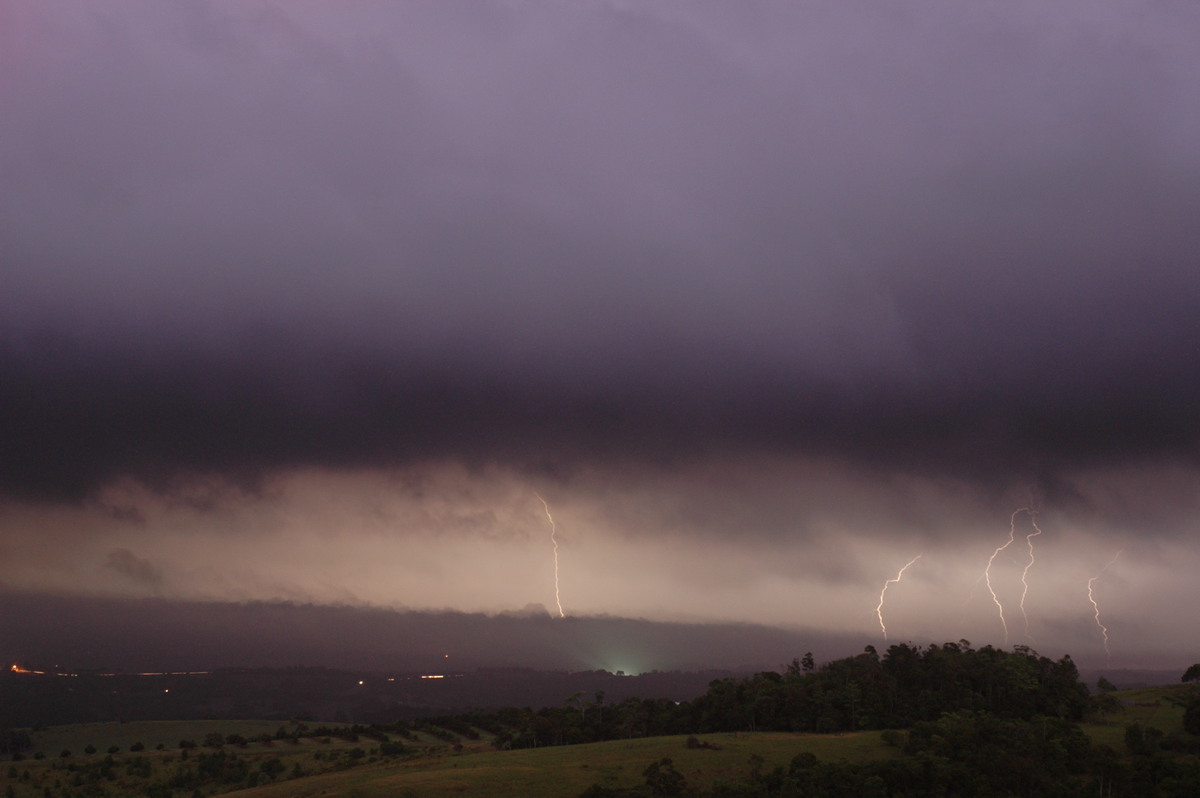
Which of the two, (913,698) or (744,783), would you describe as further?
(913,698)

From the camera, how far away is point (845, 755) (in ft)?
299

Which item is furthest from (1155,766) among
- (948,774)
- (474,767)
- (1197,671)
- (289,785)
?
(289,785)

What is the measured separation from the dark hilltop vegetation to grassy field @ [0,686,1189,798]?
378 millimetres

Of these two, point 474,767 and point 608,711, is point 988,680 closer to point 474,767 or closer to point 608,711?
point 608,711

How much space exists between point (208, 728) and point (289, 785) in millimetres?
101908

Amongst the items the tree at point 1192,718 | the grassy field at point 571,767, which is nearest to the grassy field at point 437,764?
the grassy field at point 571,767

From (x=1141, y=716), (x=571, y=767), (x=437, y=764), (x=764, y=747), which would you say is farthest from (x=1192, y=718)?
(x=437, y=764)

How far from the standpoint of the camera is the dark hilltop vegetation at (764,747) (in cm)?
7656

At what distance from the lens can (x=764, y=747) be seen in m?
95.0

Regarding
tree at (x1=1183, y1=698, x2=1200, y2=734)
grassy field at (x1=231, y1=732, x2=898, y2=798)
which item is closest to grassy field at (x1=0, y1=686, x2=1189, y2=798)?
grassy field at (x1=231, y1=732, x2=898, y2=798)

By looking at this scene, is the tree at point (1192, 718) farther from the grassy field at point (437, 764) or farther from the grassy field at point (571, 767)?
the grassy field at point (571, 767)

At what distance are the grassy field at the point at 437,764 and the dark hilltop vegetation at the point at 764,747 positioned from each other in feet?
1.24

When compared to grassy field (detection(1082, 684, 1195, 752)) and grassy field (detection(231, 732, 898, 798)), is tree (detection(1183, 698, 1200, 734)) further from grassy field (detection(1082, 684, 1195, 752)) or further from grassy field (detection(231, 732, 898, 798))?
grassy field (detection(231, 732, 898, 798))

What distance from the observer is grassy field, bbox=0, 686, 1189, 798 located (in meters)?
82.8
